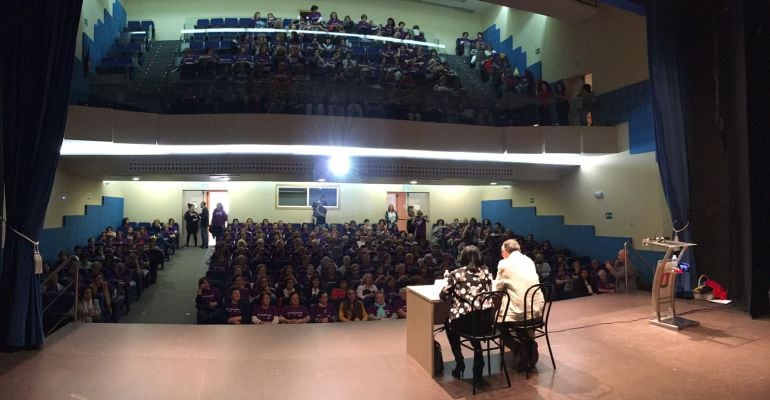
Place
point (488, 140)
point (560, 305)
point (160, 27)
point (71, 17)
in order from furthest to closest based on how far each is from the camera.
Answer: point (160, 27) → point (488, 140) → point (560, 305) → point (71, 17)

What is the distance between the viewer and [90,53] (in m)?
10.2

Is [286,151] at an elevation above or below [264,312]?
above

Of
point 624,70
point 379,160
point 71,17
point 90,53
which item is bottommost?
point 379,160

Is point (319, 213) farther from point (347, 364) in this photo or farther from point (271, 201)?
point (347, 364)

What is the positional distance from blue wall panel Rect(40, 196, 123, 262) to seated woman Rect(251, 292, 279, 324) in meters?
5.26

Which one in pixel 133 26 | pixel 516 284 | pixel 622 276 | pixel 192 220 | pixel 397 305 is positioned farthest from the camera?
pixel 133 26

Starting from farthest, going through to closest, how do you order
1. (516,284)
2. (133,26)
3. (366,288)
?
(133,26), (366,288), (516,284)

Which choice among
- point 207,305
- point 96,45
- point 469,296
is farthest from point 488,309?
point 96,45

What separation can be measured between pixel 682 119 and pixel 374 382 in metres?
6.04

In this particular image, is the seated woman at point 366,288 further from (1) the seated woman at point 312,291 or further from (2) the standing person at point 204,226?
(2) the standing person at point 204,226

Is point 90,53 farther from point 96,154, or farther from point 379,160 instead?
point 379,160

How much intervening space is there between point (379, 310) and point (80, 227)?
26.0 ft

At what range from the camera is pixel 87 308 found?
5.32 meters

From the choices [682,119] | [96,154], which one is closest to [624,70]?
[682,119]
